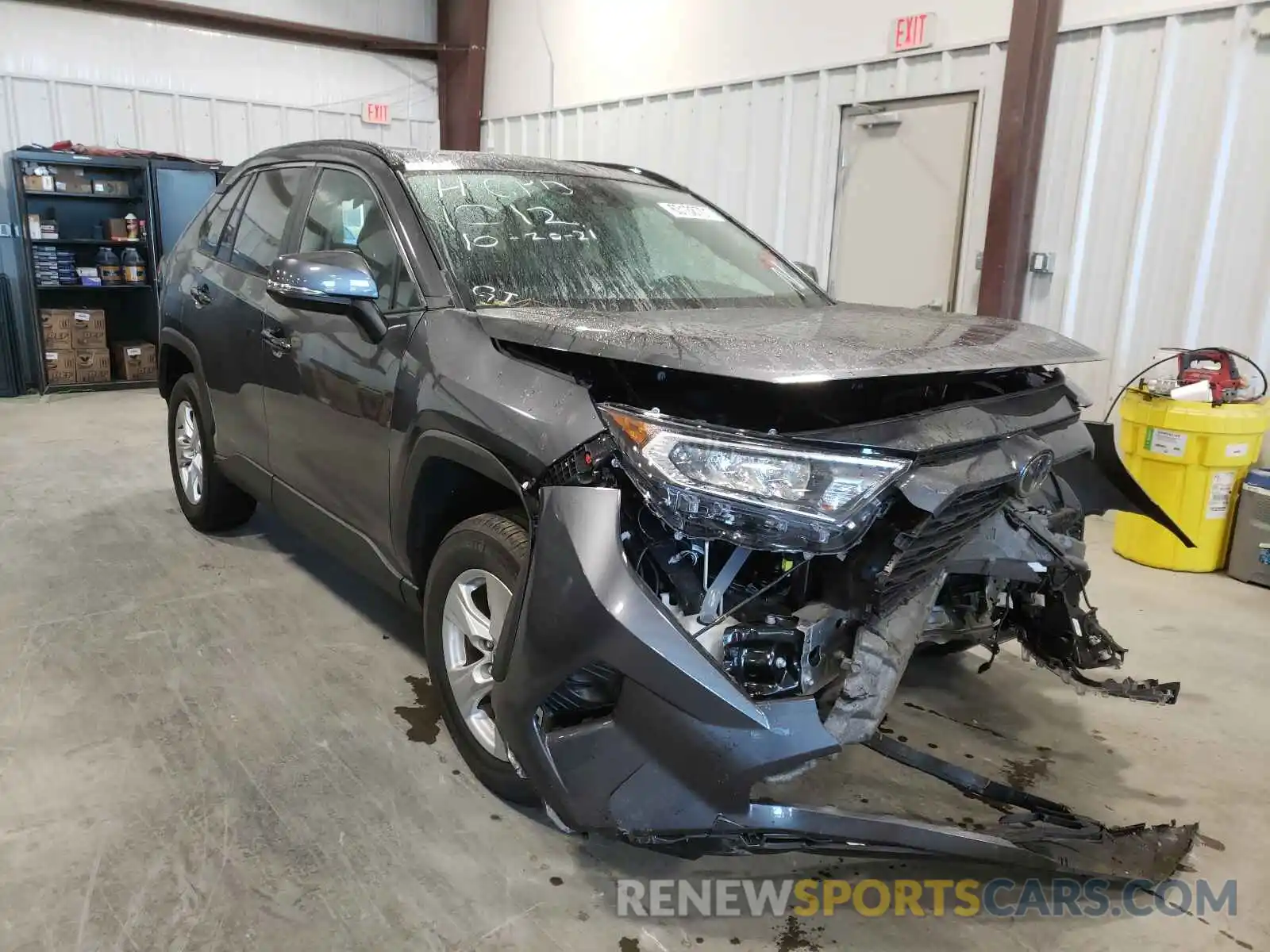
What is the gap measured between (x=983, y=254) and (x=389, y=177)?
167 inches

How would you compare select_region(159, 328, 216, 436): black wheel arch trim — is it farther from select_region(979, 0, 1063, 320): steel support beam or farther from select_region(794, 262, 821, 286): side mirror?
select_region(979, 0, 1063, 320): steel support beam

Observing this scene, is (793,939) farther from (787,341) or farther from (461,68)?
(461,68)

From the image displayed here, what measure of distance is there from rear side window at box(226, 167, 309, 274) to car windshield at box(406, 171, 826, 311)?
33.2 inches

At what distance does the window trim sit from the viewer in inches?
95.7

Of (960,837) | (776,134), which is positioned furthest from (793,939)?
(776,134)

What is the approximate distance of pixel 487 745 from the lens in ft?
7.43

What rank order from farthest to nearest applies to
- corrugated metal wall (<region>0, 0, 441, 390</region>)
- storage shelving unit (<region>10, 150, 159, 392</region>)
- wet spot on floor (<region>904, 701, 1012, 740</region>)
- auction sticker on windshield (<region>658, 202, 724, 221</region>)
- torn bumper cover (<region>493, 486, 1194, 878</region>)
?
corrugated metal wall (<region>0, 0, 441, 390</region>) < storage shelving unit (<region>10, 150, 159, 392</region>) < auction sticker on windshield (<region>658, 202, 724, 221</region>) < wet spot on floor (<region>904, 701, 1012, 740</region>) < torn bumper cover (<region>493, 486, 1194, 878</region>)

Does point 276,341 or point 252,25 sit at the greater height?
point 252,25

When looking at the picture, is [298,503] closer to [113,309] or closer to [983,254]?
[983,254]

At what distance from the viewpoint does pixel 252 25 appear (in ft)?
31.1

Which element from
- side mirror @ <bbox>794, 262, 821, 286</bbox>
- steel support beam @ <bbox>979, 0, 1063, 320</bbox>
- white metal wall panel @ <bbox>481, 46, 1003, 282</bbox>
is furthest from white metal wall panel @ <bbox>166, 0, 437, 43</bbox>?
side mirror @ <bbox>794, 262, 821, 286</bbox>

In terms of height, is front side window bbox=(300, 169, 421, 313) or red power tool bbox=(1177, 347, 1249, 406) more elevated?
front side window bbox=(300, 169, 421, 313)

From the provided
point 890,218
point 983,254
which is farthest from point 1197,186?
point 890,218

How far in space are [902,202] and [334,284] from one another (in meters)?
4.90
